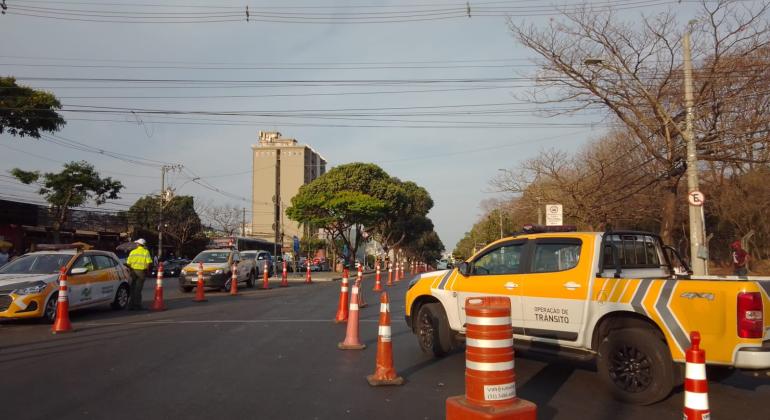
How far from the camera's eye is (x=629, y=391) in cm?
602

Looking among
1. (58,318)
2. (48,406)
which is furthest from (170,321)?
(48,406)

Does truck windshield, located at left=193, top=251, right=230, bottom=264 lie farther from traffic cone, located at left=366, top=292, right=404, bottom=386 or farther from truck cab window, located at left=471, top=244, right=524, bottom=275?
traffic cone, located at left=366, top=292, right=404, bottom=386

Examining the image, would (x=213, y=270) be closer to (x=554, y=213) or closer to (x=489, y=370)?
(x=554, y=213)

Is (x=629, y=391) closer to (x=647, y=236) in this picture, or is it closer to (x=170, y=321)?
(x=647, y=236)

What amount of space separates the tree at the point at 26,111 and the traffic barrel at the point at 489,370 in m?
23.5

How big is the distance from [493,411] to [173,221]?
5684 centimetres

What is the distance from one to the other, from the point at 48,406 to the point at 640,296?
19.7 feet

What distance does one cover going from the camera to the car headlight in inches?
440

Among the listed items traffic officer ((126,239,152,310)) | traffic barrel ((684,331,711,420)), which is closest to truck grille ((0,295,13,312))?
traffic officer ((126,239,152,310))

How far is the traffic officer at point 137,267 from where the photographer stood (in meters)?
14.3

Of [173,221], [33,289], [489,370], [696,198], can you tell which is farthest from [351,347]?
[173,221]

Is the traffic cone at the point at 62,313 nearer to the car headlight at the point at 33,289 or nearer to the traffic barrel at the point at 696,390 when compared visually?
the car headlight at the point at 33,289

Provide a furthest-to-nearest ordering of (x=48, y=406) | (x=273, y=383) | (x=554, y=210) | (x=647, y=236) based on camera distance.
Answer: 1. (x=554, y=210)
2. (x=647, y=236)
3. (x=273, y=383)
4. (x=48, y=406)

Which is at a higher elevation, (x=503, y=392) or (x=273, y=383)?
(x=503, y=392)
